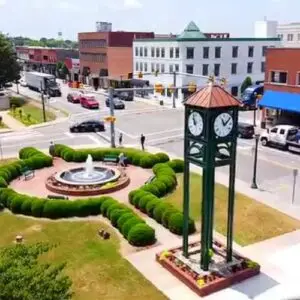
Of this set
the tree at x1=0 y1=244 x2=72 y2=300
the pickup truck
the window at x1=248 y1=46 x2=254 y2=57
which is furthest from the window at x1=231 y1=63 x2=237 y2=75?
the tree at x1=0 y1=244 x2=72 y2=300

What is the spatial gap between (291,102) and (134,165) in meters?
17.1

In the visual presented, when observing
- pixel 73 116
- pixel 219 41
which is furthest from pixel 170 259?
pixel 219 41

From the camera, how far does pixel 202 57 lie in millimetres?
62938

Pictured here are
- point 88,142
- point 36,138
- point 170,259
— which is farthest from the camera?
point 36,138

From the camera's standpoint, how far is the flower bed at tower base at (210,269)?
14914 mm

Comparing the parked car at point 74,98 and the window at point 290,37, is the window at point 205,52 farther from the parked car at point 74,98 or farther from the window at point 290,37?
the window at point 290,37

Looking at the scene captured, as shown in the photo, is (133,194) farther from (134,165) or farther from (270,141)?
(270,141)

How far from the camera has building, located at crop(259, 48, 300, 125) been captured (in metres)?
39.7

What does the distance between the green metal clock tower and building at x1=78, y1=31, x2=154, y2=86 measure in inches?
2333

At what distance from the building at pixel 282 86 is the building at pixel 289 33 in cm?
5023

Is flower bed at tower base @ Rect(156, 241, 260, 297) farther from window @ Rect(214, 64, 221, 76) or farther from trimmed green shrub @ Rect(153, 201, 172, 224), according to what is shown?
window @ Rect(214, 64, 221, 76)

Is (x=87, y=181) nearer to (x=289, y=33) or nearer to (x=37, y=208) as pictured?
(x=37, y=208)

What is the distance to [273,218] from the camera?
2111 centimetres

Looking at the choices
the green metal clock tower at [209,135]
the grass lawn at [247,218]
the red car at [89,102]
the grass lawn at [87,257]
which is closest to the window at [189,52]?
the red car at [89,102]
